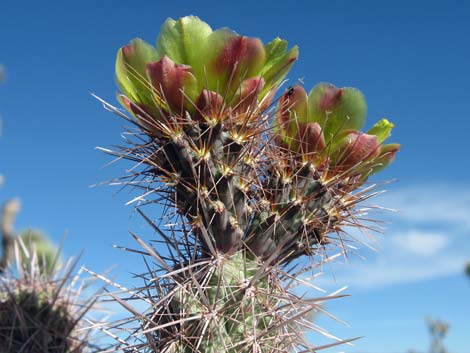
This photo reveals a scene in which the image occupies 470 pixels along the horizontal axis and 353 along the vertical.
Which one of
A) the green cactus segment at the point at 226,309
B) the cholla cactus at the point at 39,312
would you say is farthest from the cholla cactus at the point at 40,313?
the green cactus segment at the point at 226,309

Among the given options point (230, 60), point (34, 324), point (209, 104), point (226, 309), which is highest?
point (230, 60)

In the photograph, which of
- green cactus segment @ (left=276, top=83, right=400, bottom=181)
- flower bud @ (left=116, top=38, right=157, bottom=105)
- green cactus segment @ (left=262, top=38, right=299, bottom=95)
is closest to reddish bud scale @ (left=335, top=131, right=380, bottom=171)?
green cactus segment @ (left=276, top=83, right=400, bottom=181)

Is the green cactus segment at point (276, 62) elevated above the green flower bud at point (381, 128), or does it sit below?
above

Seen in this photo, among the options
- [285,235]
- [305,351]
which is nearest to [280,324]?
[305,351]

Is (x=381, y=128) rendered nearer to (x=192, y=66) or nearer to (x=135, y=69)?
(x=192, y=66)

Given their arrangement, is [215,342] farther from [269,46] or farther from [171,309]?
[269,46]

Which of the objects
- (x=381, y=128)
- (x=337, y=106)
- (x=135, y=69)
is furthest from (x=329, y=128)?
(x=135, y=69)

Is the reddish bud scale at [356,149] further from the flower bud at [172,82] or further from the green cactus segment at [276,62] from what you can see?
the flower bud at [172,82]
